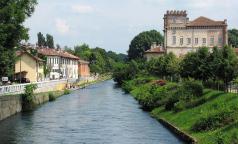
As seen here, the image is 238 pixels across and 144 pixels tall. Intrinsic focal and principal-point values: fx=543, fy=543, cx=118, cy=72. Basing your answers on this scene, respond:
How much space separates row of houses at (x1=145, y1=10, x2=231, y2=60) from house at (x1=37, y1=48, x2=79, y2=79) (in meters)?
26.8

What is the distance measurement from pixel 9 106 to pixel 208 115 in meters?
Answer: 23.9

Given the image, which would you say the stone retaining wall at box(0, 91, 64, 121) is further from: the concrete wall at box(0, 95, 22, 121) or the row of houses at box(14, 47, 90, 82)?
the row of houses at box(14, 47, 90, 82)

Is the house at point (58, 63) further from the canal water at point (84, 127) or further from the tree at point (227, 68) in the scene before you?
the tree at point (227, 68)

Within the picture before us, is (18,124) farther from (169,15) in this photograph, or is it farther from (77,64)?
(77,64)

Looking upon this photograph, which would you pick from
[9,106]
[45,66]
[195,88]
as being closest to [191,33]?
[45,66]

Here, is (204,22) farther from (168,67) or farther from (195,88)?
(195,88)

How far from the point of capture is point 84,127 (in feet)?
147

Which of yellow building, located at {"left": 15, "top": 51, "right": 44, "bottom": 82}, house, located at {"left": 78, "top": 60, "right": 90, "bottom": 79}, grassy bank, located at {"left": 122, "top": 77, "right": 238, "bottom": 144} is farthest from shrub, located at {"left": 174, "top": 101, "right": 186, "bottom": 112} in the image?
house, located at {"left": 78, "top": 60, "right": 90, "bottom": 79}

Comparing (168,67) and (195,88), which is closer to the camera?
(195,88)

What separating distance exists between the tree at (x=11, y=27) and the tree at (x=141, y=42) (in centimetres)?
14476

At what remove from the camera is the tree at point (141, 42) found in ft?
634

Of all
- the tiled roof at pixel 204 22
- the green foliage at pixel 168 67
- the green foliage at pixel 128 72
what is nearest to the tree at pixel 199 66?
the green foliage at pixel 168 67

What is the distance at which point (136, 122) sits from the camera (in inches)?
1891

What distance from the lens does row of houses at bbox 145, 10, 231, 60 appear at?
115062 mm
